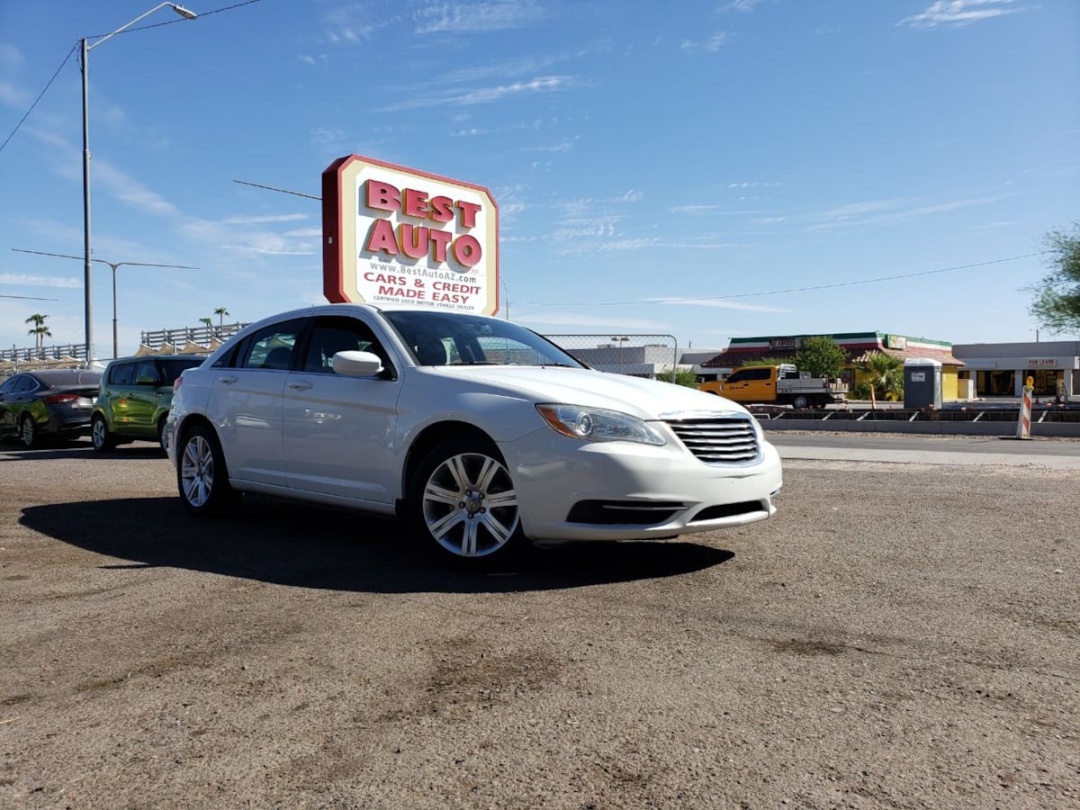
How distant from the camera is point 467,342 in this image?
6.46 m

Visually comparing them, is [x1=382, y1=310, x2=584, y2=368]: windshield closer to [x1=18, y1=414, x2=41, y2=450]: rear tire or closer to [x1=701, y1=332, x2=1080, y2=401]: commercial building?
[x1=18, y1=414, x2=41, y2=450]: rear tire

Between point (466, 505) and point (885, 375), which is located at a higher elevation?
point (885, 375)

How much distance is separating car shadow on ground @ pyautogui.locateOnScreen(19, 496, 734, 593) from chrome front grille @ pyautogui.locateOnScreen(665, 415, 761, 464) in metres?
0.69

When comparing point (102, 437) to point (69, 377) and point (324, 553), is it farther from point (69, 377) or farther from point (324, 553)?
point (324, 553)

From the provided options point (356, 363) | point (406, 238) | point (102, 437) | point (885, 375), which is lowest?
point (102, 437)

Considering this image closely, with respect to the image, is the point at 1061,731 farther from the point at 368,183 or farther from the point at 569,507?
the point at 368,183

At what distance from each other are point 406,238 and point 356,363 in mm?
14458

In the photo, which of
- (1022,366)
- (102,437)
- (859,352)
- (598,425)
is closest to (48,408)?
(102,437)

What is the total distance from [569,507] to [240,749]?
2.42m

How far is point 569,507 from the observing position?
196 inches

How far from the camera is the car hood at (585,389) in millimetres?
5160

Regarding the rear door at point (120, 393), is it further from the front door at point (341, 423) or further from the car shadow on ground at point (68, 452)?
the front door at point (341, 423)

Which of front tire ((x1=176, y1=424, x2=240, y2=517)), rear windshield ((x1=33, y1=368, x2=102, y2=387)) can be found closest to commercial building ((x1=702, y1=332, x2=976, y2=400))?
rear windshield ((x1=33, y1=368, x2=102, y2=387))

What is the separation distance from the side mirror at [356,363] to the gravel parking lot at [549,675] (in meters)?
1.17
